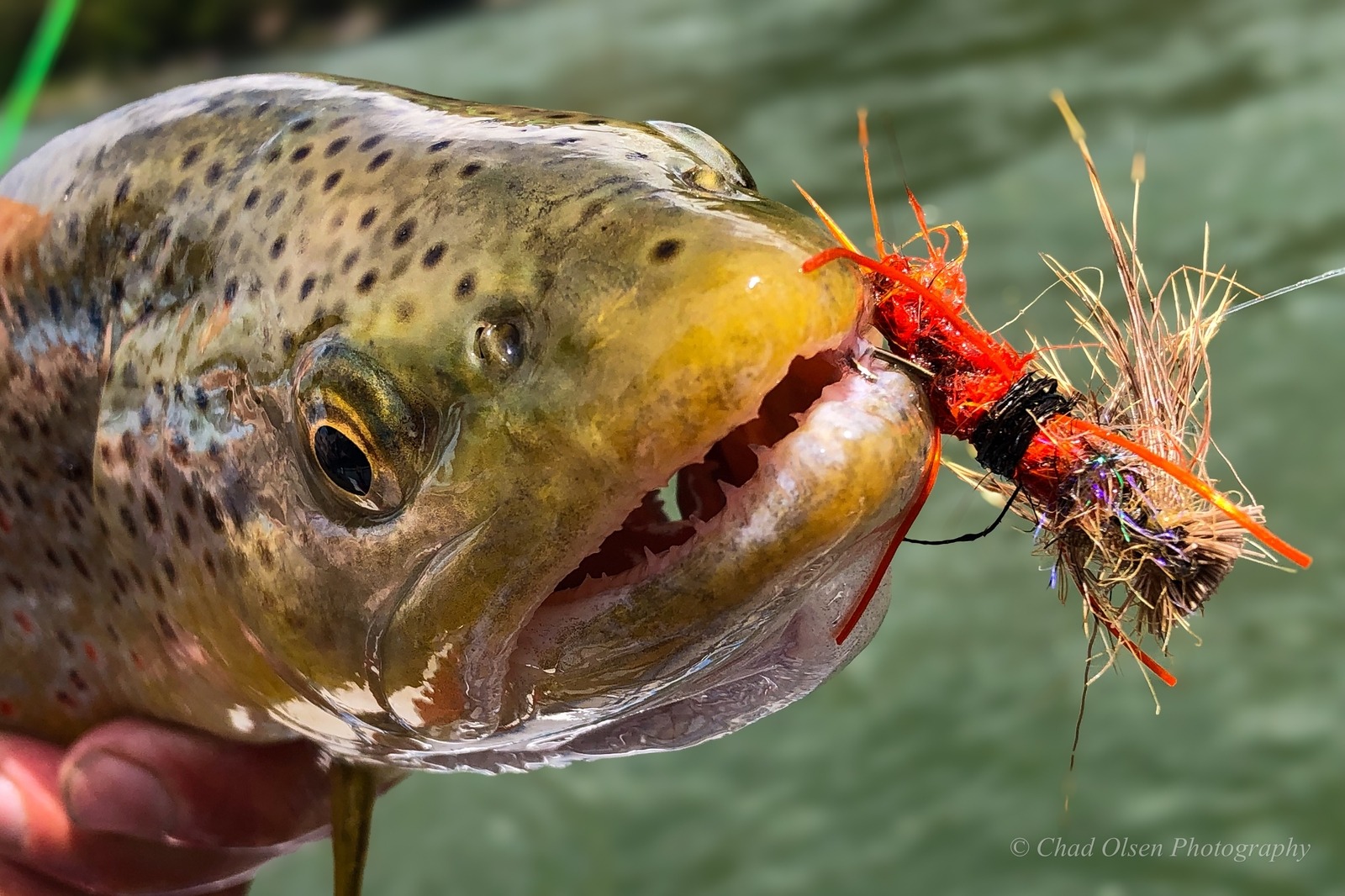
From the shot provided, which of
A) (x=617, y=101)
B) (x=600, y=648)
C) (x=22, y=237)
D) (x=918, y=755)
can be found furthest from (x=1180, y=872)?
(x=617, y=101)

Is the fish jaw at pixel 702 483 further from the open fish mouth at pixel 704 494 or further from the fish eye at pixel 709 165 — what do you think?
the fish eye at pixel 709 165

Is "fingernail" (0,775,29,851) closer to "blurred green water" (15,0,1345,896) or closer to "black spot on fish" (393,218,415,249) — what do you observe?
"black spot on fish" (393,218,415,249)

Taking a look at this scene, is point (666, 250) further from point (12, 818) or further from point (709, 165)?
point (12, 818)

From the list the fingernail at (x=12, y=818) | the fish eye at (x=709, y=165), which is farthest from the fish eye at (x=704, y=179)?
the fingernail at (x=12, y=818)

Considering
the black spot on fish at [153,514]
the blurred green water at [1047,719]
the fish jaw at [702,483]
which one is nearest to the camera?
the fish jaw at [702,483]

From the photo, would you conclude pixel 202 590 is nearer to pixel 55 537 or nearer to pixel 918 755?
pixel 55 537

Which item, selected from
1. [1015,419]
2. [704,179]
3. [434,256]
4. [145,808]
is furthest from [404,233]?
[145,808]
